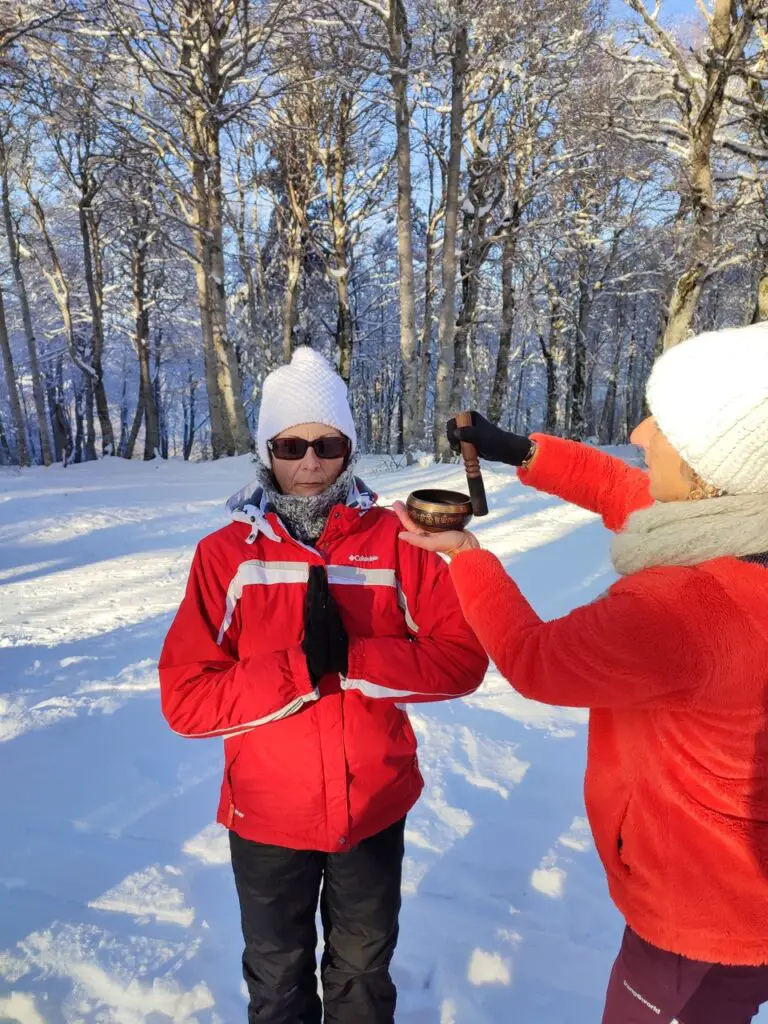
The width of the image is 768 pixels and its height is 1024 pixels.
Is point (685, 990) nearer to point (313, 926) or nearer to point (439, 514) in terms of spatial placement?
point (313, 926)


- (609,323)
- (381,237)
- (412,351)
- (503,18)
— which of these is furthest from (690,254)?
(609,323)

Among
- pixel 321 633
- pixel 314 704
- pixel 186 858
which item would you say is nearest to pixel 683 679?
pixel 321 633

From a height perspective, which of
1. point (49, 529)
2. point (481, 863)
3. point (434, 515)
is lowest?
point (481, 863)

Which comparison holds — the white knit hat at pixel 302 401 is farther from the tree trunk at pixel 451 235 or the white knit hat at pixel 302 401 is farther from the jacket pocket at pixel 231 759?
the tree trunk at pixel 451 235

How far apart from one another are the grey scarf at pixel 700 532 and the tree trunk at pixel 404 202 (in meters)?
10.3

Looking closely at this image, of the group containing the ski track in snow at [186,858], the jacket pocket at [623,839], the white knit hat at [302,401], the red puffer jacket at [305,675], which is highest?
the white knit hat at [302,401]

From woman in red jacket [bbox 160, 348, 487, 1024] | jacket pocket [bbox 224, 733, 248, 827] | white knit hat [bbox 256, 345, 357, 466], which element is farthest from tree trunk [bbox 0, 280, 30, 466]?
jacket pocket [bbox 224, 733, 248, 827]

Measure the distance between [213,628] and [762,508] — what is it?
4.09ft

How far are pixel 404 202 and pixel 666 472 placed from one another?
436 inches

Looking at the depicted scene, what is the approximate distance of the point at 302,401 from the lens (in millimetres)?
1757

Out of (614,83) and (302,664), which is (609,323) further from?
(302,664)

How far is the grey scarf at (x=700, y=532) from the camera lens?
3.46 ft

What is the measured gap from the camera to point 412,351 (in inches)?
443

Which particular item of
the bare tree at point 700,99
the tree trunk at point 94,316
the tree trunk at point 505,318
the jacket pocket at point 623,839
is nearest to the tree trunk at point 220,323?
the tree trunk at point 94,316
